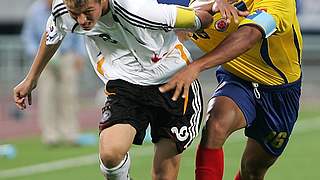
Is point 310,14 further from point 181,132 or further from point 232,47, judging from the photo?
point 232,47

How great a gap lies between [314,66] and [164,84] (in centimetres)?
1904

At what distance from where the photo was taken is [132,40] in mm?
8492

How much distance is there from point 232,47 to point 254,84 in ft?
3.56

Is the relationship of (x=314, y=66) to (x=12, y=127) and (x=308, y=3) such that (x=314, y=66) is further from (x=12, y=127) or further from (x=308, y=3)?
(x=12, y=127)

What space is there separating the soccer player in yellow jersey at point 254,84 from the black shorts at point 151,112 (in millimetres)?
188

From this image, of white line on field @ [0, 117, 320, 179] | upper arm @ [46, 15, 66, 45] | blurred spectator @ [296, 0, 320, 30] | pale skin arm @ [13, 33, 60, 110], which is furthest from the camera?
blurred spectator @ [296, 0, 320, 30]

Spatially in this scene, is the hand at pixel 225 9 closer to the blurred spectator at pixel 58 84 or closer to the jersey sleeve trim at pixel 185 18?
the jersey sleeve trim at pixel 185 18

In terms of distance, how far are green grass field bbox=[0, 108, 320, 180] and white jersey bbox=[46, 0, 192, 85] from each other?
433cm

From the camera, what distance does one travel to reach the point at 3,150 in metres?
16.1

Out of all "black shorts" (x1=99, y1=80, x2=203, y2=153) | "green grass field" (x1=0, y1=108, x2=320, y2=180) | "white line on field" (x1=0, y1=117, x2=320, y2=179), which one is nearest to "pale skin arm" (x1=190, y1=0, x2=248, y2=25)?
"black shorts" (x1=99, y1=80, x2=203, y2=153)

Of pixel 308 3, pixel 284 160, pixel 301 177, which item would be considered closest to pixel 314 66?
pixel 308 3

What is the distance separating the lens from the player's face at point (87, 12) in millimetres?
7973

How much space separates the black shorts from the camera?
8.60 metres

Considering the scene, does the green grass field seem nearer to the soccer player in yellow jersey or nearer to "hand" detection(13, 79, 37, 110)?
the soccer player in yellow jersey
